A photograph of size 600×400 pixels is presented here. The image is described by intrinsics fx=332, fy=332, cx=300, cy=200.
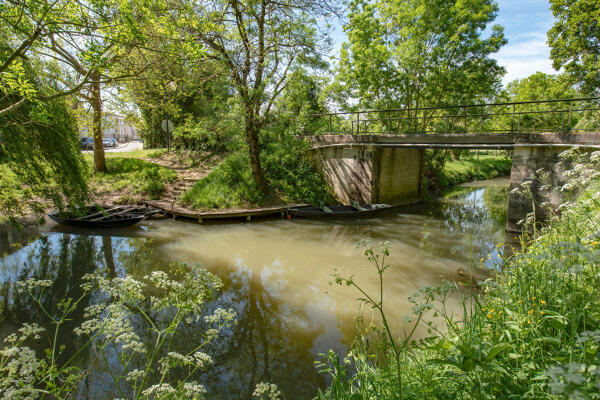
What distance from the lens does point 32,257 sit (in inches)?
363

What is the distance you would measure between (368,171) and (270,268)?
9.35m

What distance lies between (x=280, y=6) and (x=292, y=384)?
1256cm

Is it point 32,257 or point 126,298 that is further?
point 32,257

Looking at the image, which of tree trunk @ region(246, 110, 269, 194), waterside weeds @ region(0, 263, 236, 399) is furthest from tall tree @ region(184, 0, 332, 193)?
waterside weeds @ region(0, 263, 236, 399)

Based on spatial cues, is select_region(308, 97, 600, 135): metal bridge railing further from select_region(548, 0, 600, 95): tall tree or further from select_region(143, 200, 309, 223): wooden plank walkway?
select_region(143, 200, 309, 223): wooden plank walkway

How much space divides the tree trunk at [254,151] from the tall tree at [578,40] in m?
16.9

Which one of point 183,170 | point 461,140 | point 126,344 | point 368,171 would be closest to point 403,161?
point 368,171

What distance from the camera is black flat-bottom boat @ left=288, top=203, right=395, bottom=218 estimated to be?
1474 cm

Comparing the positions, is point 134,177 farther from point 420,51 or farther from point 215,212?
point 420,51

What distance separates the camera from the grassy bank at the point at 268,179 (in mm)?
15219

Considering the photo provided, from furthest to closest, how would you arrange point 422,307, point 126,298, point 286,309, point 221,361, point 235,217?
1. point 235,217
2. point 286,309
3. point 221,361
4. point 126,298
5. point 422,307

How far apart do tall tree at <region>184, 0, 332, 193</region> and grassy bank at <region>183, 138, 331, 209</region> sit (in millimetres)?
2721

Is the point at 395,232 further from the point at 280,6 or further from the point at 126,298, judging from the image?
the point at 126,298

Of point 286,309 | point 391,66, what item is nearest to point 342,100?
point 391,66
